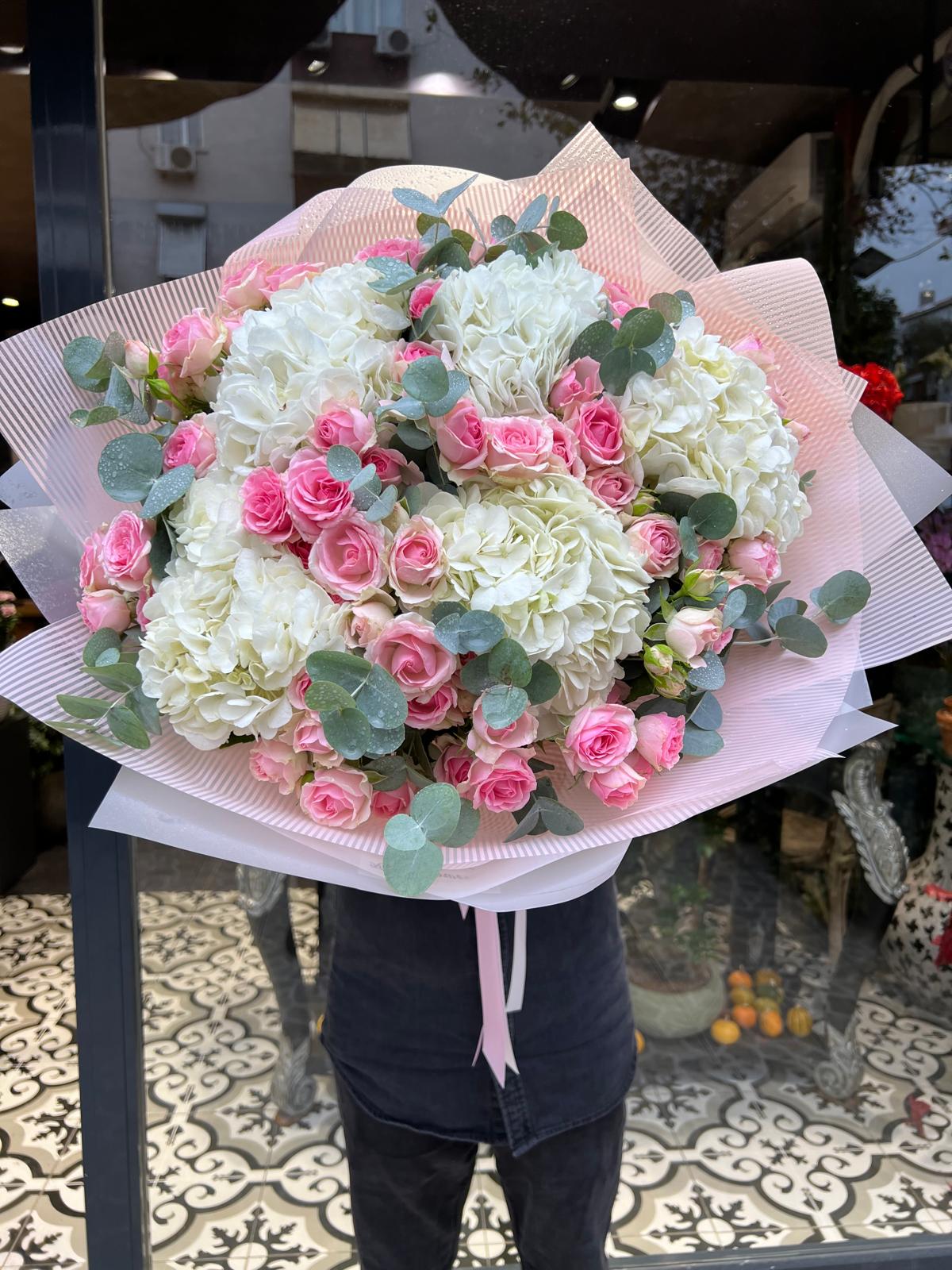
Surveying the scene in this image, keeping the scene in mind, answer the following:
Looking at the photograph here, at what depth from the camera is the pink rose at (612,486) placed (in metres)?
0.58

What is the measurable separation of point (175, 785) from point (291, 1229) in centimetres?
121

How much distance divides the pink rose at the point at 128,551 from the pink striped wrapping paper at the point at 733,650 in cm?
11

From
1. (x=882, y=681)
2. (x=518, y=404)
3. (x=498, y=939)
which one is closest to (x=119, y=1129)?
(x=498, y=939)

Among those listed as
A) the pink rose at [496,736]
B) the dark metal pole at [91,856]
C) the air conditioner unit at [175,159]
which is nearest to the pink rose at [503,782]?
the pink rose at [496,736]

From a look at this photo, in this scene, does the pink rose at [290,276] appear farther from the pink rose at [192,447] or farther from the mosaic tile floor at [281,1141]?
the mosaic tile floor at [281,1141]

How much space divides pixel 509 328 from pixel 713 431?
6.6 inches

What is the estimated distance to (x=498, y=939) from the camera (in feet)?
2.50

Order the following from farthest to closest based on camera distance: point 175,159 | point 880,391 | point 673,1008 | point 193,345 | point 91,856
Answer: point 673,1008, point 880,391, point 175,159, point 91,856, point 193,345

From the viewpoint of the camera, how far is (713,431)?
1.98ft

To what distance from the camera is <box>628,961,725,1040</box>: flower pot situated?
5.64 feet

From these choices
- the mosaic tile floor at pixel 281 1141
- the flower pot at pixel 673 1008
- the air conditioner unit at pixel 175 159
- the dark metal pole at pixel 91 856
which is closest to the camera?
the dark metal pole at pixel 91 856

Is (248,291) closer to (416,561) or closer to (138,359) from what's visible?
(138,359)

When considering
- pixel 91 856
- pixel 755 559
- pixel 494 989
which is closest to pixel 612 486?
pixel 755 559

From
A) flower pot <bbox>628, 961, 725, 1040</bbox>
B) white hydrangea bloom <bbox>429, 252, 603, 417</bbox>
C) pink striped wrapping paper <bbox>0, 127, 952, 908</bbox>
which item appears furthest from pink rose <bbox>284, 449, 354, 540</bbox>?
flower pot <bbox>628, 961, 725, 1040</bbox>
